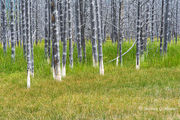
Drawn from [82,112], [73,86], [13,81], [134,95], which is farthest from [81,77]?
[82,112]

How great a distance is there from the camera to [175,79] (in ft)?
33.1

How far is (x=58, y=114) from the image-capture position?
5996 millimetres

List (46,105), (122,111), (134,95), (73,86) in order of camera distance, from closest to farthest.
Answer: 1. (122,111)
2. (46,105)
3. (134,95)
4. (73,86)

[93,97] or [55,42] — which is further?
[55,42]

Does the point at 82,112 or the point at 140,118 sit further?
the point at 82,112

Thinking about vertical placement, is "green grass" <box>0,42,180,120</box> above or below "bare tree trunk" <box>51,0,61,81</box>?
below

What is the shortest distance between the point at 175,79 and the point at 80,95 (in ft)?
14.7

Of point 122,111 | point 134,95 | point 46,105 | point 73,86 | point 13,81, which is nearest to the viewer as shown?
point 122,111

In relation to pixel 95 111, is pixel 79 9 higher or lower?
higher

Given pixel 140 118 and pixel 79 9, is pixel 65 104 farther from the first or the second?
pixel 79 9

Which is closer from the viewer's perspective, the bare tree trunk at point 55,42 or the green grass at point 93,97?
the green grass at point 93,97

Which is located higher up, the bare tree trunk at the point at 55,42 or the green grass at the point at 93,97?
the bare tree trunk at the point at 55,42

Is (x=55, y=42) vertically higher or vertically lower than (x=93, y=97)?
higher

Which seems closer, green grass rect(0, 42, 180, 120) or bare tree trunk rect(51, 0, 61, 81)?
green grass rect(0, 42, 180, 120)
